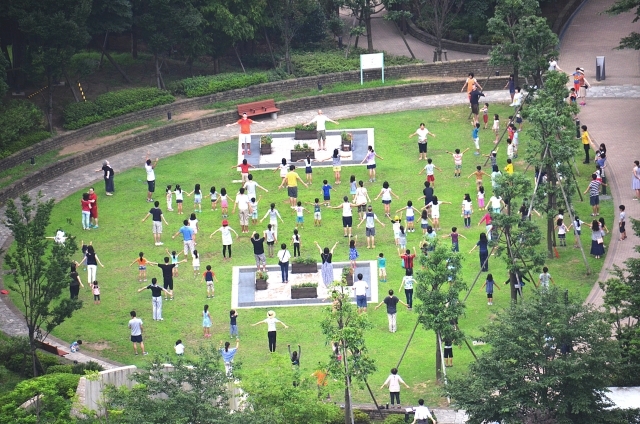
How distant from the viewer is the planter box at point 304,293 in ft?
151

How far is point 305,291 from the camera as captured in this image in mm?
45938

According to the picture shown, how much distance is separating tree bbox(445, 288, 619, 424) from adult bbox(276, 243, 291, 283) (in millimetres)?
10567

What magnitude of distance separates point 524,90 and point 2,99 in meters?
20.6

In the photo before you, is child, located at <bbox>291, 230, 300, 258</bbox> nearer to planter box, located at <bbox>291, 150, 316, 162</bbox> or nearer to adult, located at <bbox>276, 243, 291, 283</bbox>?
adult, located at <bbox>276, 243, 291, 283</bbox>

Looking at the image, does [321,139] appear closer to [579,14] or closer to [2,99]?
[2,99]

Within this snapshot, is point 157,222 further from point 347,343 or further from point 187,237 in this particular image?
point 347,343

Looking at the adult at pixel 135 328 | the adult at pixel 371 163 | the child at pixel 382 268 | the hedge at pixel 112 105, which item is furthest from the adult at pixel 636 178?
the hedge at pixel 112 105

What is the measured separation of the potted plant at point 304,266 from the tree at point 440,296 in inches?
294

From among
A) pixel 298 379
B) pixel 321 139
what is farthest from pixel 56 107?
pixel 298 379

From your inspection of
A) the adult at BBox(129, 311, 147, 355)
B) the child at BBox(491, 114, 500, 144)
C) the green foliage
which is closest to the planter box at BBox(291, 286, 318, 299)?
the adult at BBox(129, 311, 147, 355)

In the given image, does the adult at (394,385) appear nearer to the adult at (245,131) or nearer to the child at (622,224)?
the child at (622,224)

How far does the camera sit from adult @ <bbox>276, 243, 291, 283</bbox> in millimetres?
46375

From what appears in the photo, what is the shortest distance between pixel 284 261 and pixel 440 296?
7.74m

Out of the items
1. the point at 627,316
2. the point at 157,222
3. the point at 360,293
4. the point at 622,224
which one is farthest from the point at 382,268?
the point at 627,316
